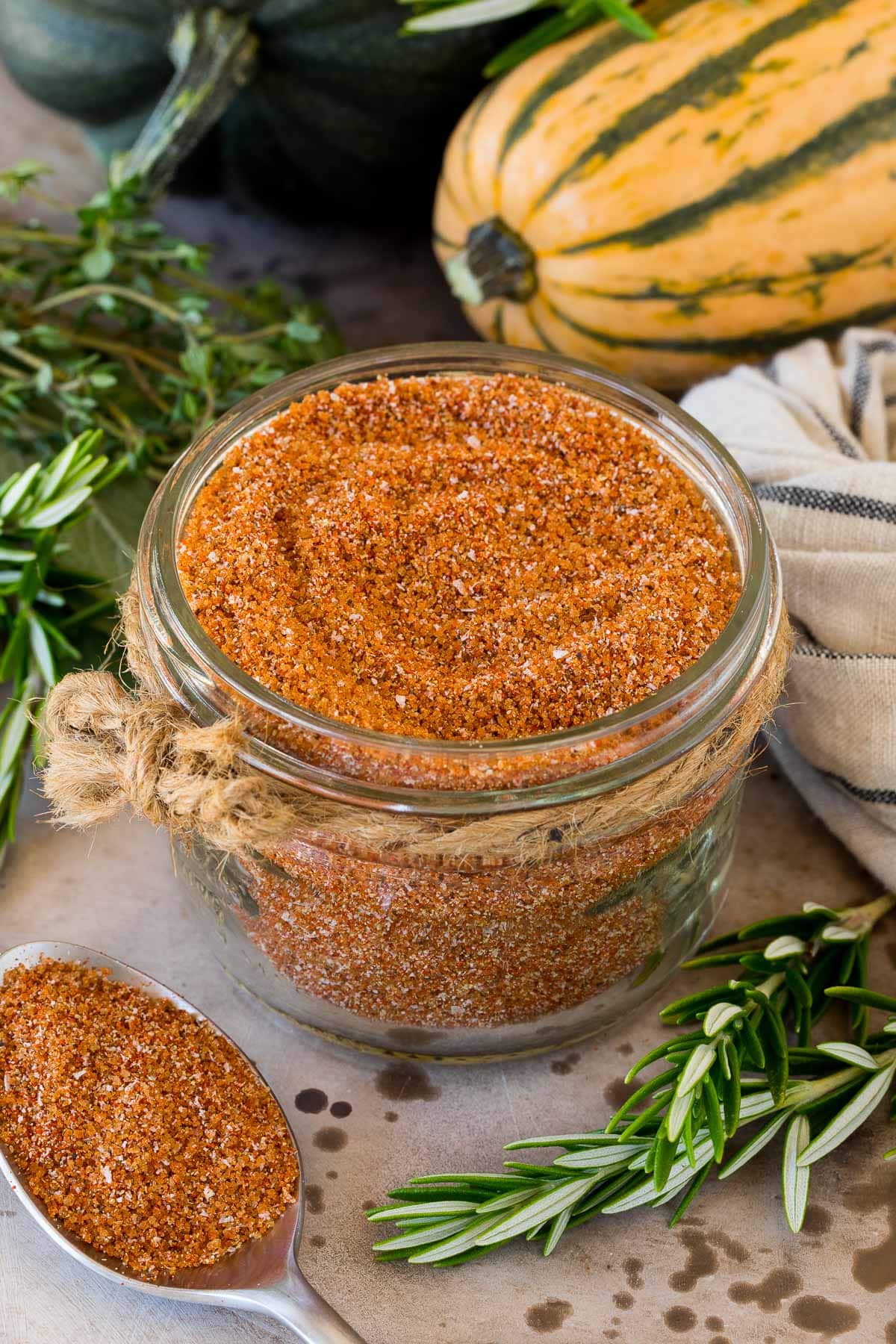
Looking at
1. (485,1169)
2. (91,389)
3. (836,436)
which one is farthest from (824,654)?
(91,389)

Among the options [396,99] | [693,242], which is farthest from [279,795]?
[396,99]

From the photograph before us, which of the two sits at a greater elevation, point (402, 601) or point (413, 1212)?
point (402, 601)

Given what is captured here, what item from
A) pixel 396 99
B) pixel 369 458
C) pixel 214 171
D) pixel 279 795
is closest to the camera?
pixel 279 795

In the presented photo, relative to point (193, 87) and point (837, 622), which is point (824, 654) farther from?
point (193, 87)

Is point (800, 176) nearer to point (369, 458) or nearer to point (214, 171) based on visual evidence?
point (369, 458)

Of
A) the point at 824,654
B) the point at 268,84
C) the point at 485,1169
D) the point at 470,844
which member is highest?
the point at 268,84

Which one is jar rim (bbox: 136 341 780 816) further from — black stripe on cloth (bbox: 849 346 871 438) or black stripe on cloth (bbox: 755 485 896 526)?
black stripe on cloth (bbox: 849 346 871 438)

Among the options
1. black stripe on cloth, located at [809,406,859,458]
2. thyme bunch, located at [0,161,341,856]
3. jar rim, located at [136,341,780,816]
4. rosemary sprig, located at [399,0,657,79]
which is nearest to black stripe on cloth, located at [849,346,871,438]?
black stripe on cloth, located at [809,406,859,458]
